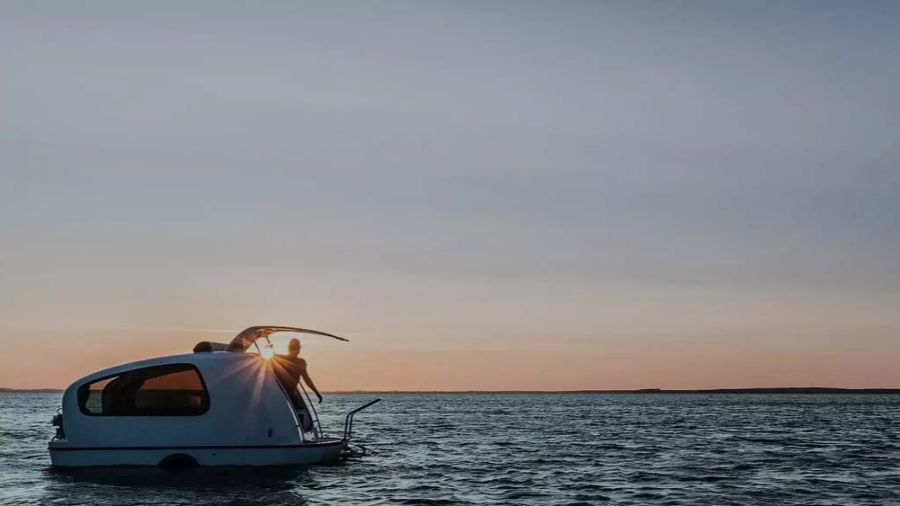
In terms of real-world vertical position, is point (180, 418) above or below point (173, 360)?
below

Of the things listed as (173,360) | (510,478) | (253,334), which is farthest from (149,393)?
(510,478)

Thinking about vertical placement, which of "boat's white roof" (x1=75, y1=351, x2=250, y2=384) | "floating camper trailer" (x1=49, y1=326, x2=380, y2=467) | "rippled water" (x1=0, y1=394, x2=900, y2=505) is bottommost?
"rippled water" (x1=0, y1=394, x2=900, y2=505)

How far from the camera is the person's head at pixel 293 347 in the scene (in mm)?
24458

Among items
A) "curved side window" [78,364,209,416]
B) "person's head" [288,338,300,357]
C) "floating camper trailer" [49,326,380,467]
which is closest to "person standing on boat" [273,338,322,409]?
"person's head" [288,338,300,357]

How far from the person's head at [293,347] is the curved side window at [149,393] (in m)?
2.92

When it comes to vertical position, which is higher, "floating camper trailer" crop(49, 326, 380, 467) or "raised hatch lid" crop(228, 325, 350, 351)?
"raised hatch lid" crop(228, 325, 350, 351)

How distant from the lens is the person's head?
2446 centimetres

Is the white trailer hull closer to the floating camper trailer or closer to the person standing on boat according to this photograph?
the floating camper trailer

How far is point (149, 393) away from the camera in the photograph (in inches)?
862

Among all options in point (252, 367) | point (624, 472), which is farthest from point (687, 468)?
point (252, 367)

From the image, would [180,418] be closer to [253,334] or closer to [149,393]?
[149,393]

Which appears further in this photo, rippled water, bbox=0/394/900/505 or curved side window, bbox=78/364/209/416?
curved side window, bbox=78/364/209/416

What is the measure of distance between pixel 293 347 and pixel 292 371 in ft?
2.39

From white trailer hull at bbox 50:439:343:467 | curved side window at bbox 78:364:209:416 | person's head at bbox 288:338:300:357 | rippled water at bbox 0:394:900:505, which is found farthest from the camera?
person's head at bbox 288:338:300:357
